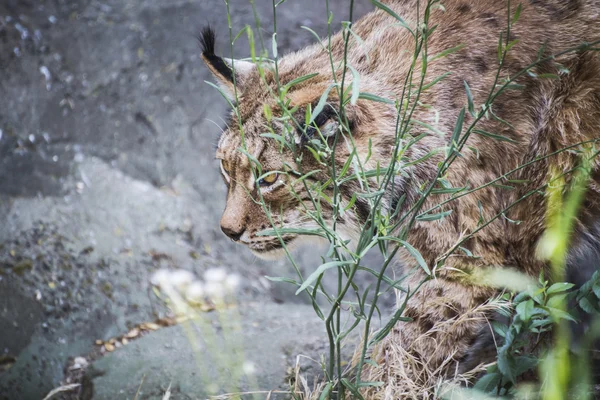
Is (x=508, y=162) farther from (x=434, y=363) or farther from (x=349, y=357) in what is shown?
(x=349, y=357)

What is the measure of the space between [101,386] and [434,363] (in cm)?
157

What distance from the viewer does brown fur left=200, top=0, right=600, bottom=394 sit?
2406 mm

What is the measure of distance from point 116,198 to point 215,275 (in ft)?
3.04

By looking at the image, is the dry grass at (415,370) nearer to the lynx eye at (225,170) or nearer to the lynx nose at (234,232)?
the lynx nose at (234,232)

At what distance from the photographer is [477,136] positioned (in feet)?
8.02

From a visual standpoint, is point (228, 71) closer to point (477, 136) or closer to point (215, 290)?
point (477, 136)

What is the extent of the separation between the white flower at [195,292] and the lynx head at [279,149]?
1162 millimetres

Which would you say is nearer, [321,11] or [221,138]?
[221,138]

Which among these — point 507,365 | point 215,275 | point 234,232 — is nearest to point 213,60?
point 234,232

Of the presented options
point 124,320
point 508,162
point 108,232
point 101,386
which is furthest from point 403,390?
point 108,232

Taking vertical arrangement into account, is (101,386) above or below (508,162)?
below

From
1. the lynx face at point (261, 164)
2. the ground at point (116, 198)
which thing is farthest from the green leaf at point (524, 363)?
the ground at point (116, 198)

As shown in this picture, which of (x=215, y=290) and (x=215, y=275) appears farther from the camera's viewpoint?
(x=215, y=275)

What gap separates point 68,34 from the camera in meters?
5.24
